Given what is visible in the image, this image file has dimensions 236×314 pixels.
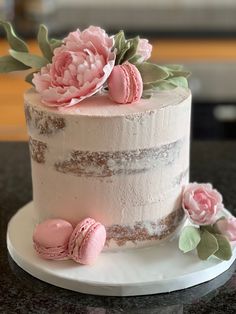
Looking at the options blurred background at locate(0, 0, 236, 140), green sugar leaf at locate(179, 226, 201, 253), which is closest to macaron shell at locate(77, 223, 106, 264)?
green sugar leaf at locate(179, 226, 201, 253)

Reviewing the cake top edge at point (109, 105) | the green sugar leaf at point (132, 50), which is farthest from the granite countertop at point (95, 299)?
the green sugar leaf at point (132, 50)

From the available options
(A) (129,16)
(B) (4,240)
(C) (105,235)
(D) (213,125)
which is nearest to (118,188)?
(C) (105,235)

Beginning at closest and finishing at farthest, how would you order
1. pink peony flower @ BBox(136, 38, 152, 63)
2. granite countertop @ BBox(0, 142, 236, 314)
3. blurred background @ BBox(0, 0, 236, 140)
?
1. granite countertop @ BBox(0, 142, 236, 314)
2. pink peony flower @ BBox(136, 38, 152, 63)
3. blurred background @ BBox(0, 0, 236, 140)

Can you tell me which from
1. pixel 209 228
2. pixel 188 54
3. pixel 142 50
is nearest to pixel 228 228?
pixel 209 228

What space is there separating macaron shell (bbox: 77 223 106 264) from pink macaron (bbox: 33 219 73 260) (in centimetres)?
3

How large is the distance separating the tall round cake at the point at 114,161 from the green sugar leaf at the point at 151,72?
0.03 m

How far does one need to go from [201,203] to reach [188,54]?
1443 mm

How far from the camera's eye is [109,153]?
0.96m

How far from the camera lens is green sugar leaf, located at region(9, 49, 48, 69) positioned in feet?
3.43

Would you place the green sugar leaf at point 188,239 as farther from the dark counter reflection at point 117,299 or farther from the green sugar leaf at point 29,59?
the green sugar leaf at point 29,59

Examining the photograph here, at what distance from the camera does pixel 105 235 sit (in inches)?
39.3

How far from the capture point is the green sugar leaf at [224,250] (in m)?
0.99

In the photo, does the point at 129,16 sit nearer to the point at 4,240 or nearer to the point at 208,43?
the point at 208,43

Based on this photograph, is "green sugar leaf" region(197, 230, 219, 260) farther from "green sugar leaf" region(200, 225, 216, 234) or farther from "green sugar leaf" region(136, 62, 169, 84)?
"green sugar leaf" region(136, 62, 169, 84)
